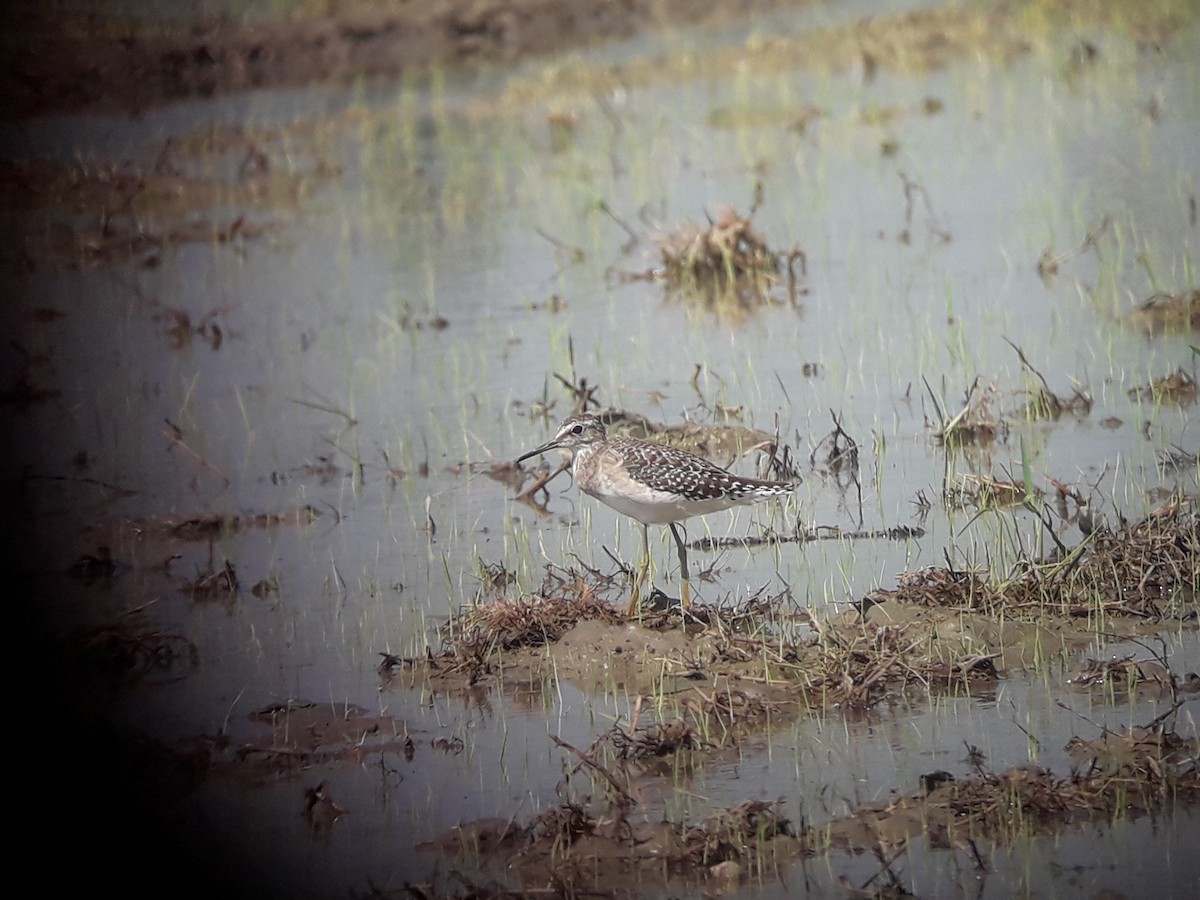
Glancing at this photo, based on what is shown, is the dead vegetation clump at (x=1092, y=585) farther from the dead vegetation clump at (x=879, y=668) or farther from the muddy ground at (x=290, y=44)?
the muddy ground at (x=290, y=44)

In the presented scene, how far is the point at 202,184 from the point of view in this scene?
58.2ft

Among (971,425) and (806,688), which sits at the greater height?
(971,425)

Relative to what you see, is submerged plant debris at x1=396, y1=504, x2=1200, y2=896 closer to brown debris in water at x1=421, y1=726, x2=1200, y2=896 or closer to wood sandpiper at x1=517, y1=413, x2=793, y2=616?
brown debris in water at x1=421, y1=726, x2=1200, y2=896

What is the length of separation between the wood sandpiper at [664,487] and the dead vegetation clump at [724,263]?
493 cm

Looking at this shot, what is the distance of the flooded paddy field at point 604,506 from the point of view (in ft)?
19.0

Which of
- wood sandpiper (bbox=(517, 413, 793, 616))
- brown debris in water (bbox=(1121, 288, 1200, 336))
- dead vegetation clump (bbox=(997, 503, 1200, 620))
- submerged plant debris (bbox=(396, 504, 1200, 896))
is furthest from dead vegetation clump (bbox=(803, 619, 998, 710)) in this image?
brown debris in water (bbox=(1121, 288, 1200, 336))

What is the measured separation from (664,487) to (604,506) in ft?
5.65

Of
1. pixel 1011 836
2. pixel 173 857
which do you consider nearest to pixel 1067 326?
pixel 1011 836

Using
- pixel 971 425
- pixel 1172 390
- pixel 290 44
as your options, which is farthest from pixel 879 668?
pixel 290 44

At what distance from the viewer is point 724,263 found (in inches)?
504

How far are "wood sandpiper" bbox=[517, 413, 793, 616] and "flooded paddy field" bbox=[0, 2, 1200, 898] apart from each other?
37 centimetres

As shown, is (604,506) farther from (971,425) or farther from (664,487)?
(971,425)

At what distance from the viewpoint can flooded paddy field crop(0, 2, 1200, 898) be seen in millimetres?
5793

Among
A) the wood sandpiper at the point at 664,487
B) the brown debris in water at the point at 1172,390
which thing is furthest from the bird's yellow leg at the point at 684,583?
the brown debris in water at the point at 1172,390
